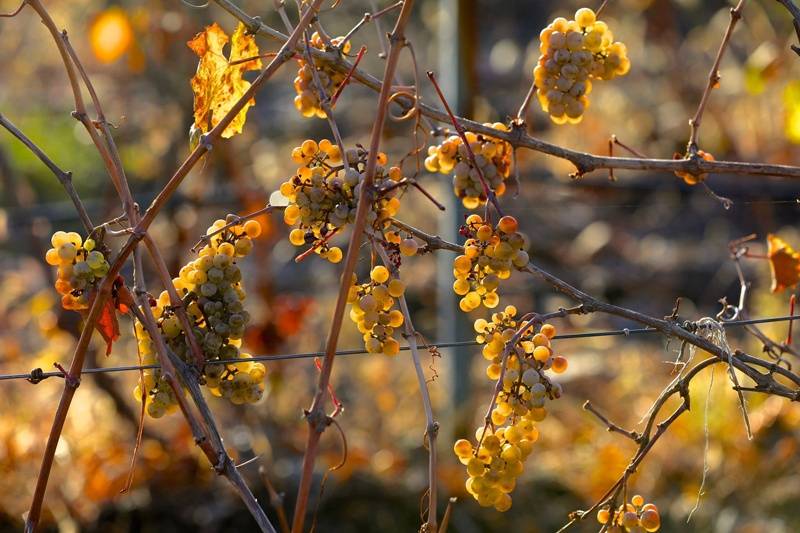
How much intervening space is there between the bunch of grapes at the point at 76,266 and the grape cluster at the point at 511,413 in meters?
0.36

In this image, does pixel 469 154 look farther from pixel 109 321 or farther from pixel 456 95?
pixel 456 95

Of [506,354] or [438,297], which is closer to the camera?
[506,354]

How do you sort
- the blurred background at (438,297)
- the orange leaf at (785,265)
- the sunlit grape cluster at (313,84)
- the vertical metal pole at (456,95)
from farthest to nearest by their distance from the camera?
1. the vertical metal pole at (456,95)
2. the blurred background at (438,297)
3. the orange leaf at (785,265)
4. the sunlit grape cluster at (313,84)

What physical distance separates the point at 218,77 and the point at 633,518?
22.8 inches

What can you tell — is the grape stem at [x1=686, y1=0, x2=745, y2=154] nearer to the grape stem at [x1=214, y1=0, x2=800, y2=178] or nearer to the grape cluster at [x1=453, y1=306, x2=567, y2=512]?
the grape stem at [x1=214, y1=0, x2=800, y2=178]

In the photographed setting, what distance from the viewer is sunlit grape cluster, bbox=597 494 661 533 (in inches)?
33.3

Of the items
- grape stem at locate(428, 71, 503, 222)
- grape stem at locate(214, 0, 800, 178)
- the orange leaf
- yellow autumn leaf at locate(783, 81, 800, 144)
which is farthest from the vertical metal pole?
grape stem at locate(428, 71, 503, 222)

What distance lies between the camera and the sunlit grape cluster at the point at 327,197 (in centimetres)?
80

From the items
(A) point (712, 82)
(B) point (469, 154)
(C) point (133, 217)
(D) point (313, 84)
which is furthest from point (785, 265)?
(C) point (133, 217)

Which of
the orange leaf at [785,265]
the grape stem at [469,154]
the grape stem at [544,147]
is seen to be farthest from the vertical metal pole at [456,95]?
the grape stem at [469,154]

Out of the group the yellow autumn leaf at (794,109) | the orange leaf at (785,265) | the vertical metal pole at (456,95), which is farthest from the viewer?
the vertical metal pole at (456,95)

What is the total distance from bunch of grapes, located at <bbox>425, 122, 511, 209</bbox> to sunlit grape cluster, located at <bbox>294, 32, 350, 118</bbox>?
0.42 ft

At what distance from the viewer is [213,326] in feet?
2.86

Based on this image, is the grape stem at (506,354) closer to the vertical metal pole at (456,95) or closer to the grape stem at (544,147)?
the grape stem at (544,147)
